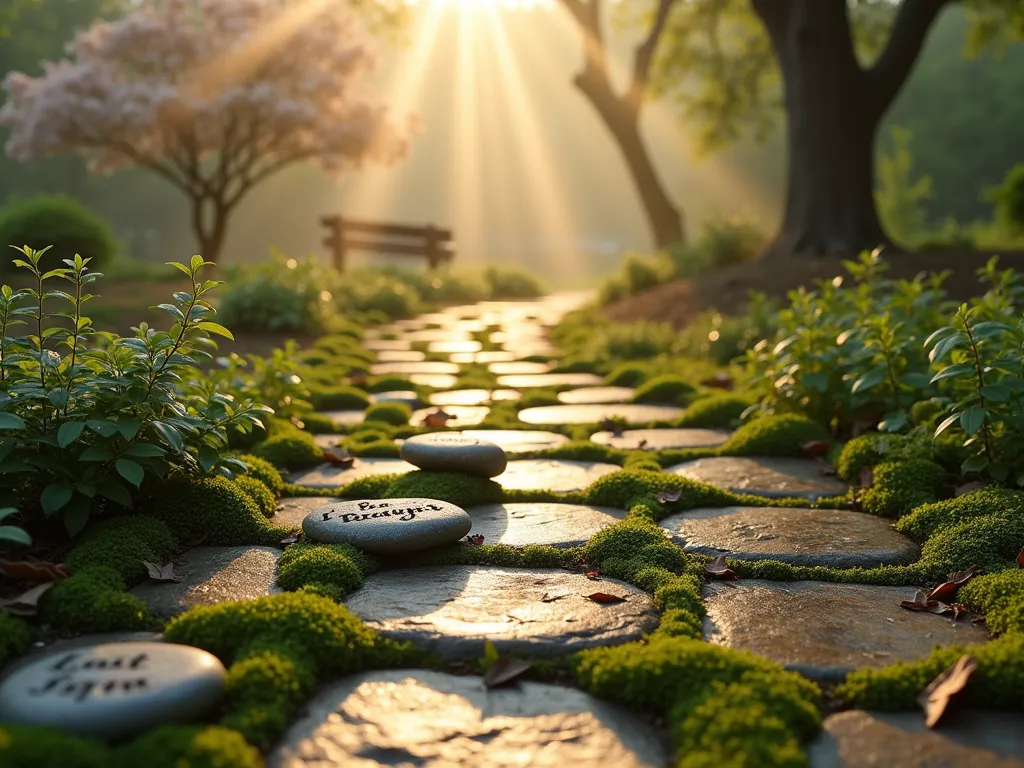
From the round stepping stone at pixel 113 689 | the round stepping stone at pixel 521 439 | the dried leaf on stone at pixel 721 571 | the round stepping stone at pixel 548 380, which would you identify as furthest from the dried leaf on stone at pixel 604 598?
the round stepping stone at pixel 548 380

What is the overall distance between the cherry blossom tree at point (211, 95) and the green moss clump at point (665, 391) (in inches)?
341

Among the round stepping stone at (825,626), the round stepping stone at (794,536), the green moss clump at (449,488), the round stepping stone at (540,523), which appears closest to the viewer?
the round stepping stone at (825,626)

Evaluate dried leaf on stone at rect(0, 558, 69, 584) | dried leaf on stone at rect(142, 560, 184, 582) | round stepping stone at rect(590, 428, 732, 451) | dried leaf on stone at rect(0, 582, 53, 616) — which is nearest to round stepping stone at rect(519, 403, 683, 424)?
round stepping stone at rect(590, 428, 732, 451)

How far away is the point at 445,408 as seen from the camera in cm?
538

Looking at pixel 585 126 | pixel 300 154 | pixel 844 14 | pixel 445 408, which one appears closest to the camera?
pixel 445 408

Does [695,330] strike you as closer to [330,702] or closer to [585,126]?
[330,702]

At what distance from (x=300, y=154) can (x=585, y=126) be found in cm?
5367

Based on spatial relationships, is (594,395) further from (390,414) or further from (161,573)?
(161,573)

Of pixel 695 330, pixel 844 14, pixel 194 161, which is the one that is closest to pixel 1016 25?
pixel 844 14

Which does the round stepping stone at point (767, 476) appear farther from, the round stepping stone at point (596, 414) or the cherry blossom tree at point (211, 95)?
the cherry blossom tree at point (211, 95)

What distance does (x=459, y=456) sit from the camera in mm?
3445

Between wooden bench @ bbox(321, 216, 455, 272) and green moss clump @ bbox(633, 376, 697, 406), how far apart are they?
11.2 metres

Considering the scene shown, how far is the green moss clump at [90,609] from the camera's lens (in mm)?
2180

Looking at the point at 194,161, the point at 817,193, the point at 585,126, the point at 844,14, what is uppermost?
the point at 585,126
